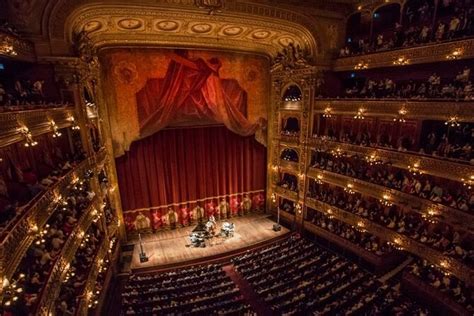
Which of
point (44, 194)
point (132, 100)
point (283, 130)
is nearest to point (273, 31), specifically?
point (283, 130)

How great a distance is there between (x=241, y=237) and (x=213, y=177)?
14.8 feet

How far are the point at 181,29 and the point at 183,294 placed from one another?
13.0 metres

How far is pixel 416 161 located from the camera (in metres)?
12.5

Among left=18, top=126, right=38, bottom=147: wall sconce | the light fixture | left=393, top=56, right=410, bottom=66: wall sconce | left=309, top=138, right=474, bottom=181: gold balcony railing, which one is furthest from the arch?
left=18, top=126, right=38, bottom=147: wall sconce

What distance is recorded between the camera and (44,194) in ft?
25.5

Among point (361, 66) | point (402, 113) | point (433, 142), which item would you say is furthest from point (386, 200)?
point (361, 66)

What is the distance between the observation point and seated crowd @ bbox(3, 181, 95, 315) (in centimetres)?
684

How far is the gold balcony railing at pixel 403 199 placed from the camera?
11.2 m

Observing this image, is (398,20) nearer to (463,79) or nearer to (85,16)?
(463,79)

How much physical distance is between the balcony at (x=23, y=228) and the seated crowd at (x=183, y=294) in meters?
5.73

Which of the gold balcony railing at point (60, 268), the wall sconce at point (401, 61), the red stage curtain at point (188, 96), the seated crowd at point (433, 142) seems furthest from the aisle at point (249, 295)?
the wall sconce at point (401, 61)

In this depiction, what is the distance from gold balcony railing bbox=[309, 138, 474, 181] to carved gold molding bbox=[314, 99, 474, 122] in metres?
1.67

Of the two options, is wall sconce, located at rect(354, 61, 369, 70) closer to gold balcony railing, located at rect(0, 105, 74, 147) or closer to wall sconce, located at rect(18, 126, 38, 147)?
gold balcony railing, located at rect(0, 105, 74, 147)

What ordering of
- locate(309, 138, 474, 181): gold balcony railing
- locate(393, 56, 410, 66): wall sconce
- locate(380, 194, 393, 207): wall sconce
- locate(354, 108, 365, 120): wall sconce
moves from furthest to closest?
locate(354, 108, 365, 120): wall sconce, locate(380, 194, 393, 207): wall sconce, locate(393, 56, 410, 66): wall sconce, locate(309, 138, 474, 181): gold balcony railing
